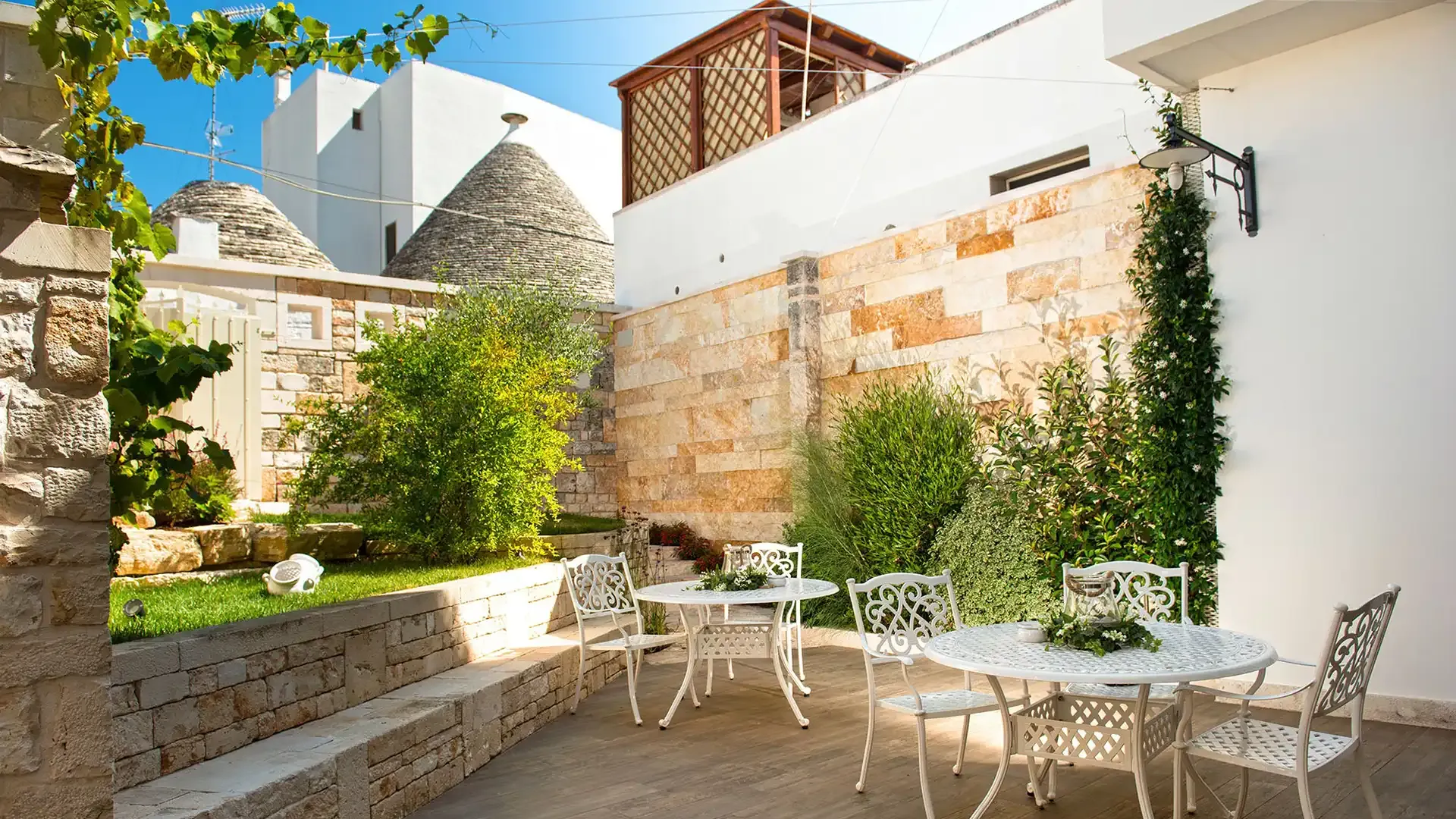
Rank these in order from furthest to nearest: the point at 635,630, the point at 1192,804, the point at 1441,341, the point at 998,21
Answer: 1. the point at 998,21
2. the point at 635,630
3. the point at 1441,341
4. the point at 1192,804

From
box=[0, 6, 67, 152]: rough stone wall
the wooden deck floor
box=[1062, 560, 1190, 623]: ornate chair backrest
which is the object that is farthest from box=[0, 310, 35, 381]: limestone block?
box=[1062, 560, 1190, 623]: ornate chair backrest

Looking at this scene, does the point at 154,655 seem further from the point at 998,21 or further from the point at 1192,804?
the point at 998,21

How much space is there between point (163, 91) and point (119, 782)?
2022 centimetres

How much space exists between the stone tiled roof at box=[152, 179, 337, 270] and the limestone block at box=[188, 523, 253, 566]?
6015 millimetres

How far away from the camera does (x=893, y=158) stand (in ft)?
31.4

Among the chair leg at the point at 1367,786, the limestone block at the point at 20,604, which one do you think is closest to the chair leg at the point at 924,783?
the chair leg at the point at 1367,786

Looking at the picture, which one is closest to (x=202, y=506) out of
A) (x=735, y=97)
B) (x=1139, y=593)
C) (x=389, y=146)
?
(x=1139, y=593)

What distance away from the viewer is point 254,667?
381 centimetres

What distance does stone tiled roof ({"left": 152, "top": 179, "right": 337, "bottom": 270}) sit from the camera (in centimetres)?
1221

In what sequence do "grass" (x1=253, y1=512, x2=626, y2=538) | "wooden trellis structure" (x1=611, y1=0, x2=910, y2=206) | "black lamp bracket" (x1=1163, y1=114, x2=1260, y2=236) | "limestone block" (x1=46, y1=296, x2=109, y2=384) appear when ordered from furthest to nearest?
"wooden trellis structure" (x1=611, y1=0, x2=910, y2=206) < "grass" (x1=253, y1=512, x2=626, y2=538) < "black lamp bracket" (x1=1163, y1=114, x2=1260, y2=236) < "limestone block" (x1=46, y1=296, x2=109, y2=384)

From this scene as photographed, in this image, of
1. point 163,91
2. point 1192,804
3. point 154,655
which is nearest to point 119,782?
point 154,655

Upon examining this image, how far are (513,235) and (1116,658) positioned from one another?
40.6 feet

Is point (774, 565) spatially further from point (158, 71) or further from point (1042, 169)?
point (158, 71)

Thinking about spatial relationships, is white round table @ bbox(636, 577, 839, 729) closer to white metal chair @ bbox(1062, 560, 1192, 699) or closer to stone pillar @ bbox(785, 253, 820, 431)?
white metal chair @ bbox(1062, 560, 1192, 699)
